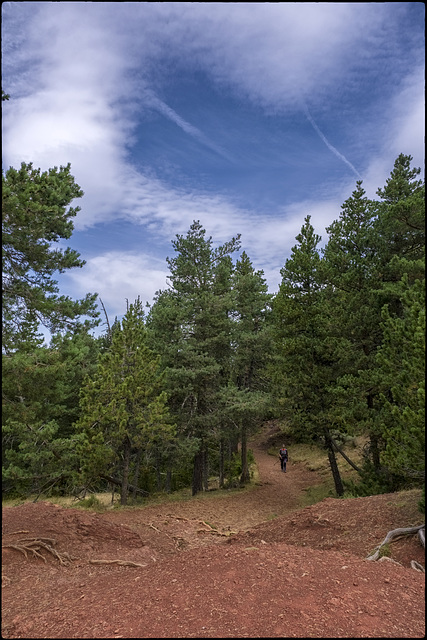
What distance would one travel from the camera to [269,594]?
525cm

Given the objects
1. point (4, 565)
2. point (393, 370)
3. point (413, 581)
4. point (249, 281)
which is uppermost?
point (249, 281)

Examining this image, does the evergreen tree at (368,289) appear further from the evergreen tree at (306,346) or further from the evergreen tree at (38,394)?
the evergreen tree at (38,394)

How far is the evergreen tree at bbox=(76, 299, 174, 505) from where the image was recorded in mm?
15117

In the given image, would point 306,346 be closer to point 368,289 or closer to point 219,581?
point 368,289

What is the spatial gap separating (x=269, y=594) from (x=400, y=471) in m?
5.76

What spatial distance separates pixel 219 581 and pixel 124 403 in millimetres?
11031

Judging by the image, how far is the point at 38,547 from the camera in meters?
9.20

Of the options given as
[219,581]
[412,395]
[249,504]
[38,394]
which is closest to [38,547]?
[38,394]

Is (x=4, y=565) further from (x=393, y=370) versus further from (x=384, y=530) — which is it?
(x=393, y=370)

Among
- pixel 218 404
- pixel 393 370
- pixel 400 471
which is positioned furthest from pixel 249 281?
pixel 400 471

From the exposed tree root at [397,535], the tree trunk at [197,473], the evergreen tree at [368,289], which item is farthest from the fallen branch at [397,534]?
the tree trunk at [197,473]

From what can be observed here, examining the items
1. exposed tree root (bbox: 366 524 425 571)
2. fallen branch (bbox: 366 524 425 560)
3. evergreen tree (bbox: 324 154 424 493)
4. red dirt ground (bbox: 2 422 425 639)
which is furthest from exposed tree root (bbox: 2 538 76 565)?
evergreen tree (bbox: 324 154 424 493)

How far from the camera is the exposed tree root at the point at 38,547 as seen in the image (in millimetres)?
8703

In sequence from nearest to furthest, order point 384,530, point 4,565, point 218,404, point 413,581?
point 413,581 < point 4,565 < point 384,530 < point 218,404
